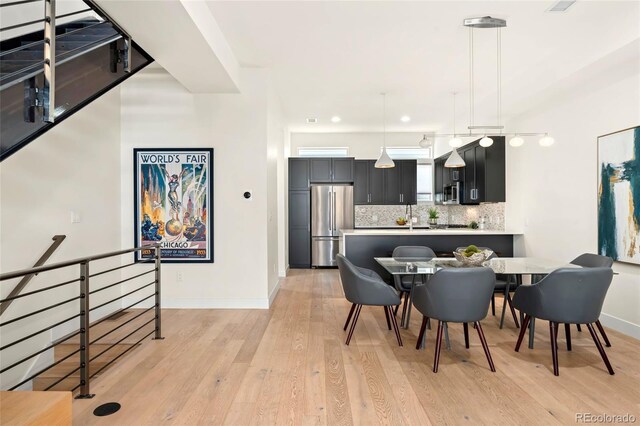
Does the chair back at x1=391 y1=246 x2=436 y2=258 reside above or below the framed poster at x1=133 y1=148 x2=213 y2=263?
below

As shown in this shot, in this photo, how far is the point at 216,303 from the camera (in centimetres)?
468

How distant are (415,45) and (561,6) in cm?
126

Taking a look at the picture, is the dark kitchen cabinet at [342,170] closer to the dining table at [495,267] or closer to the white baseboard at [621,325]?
the dining table at [495,267]

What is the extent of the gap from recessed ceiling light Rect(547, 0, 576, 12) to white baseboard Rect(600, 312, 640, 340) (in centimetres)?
304

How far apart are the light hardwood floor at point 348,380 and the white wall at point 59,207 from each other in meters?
0.96

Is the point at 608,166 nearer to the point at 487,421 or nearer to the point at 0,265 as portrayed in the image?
the point at 487,421

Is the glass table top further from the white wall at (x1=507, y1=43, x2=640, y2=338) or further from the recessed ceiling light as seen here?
the recessed ceiling light

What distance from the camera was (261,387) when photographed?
260 cm

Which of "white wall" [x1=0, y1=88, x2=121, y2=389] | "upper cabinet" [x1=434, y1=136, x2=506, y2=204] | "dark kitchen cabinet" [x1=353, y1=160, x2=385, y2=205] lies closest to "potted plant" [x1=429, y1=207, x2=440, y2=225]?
"dark kitchen cabinet" [x1=353, y1=160, x2=385, y2=205]

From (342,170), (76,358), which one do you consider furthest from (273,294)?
(342,170)

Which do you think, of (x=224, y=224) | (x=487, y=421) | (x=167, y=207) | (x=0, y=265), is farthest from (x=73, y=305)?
(x=487, y=421)

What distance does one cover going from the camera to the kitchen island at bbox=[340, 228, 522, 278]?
554cm

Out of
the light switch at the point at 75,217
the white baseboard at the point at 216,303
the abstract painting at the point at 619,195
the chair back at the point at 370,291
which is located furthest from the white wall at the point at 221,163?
the abstract painting at the point at 619,195

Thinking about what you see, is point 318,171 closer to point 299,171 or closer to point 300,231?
point 299,171
